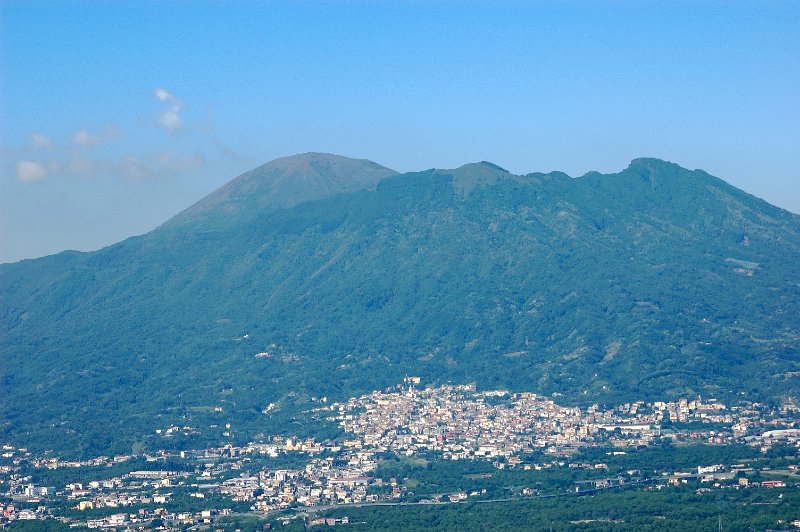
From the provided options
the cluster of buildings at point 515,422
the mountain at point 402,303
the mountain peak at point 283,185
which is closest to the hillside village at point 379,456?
the cluster of buildings at point 515,422

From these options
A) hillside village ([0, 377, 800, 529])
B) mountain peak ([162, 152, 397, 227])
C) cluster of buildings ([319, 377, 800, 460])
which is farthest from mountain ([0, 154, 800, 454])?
hillside village ([0, 377, 800, 529])

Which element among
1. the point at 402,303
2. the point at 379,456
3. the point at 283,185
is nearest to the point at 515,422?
the point at 379,456

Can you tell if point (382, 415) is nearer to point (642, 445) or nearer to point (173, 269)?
point (642, 445)

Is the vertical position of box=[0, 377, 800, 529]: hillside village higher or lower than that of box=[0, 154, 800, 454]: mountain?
lower

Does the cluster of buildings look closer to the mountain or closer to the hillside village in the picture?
the hillside village

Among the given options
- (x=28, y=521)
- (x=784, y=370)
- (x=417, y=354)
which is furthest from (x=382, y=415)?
(x=28, y=521)

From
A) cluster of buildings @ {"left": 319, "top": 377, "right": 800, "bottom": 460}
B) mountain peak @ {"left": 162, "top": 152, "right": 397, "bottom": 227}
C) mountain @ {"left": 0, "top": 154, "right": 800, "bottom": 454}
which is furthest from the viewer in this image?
mountain peak @ {"left": 162, "top": 152, "right": 397, "bottom": 227}
